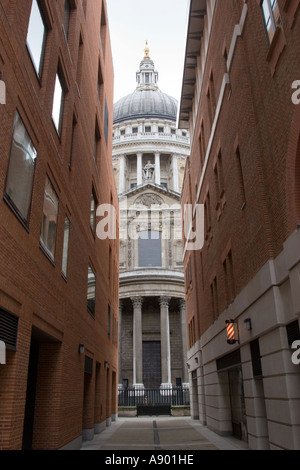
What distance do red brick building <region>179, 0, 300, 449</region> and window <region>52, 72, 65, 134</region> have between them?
5.85 m

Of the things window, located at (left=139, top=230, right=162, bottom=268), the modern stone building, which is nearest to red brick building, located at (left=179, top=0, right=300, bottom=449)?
the modern stone building

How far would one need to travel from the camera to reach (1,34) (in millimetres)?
7637

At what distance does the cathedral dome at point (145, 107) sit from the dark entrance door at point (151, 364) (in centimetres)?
4671

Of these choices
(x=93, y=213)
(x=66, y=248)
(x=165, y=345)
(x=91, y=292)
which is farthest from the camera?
(x=165, y=345)

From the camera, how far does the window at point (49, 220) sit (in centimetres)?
1118

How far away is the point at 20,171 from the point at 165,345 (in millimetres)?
35864

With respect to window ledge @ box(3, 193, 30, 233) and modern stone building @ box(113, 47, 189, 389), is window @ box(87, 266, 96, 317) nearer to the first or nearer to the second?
window ledge @ box(3, 193, 30, 233)

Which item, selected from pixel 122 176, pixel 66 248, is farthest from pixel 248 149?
pixel 122 176

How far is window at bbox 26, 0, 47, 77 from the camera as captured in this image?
10.2 metres

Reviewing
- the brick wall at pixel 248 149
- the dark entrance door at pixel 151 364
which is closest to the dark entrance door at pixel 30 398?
the brick wall at pixel 248 149

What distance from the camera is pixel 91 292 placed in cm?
1903
